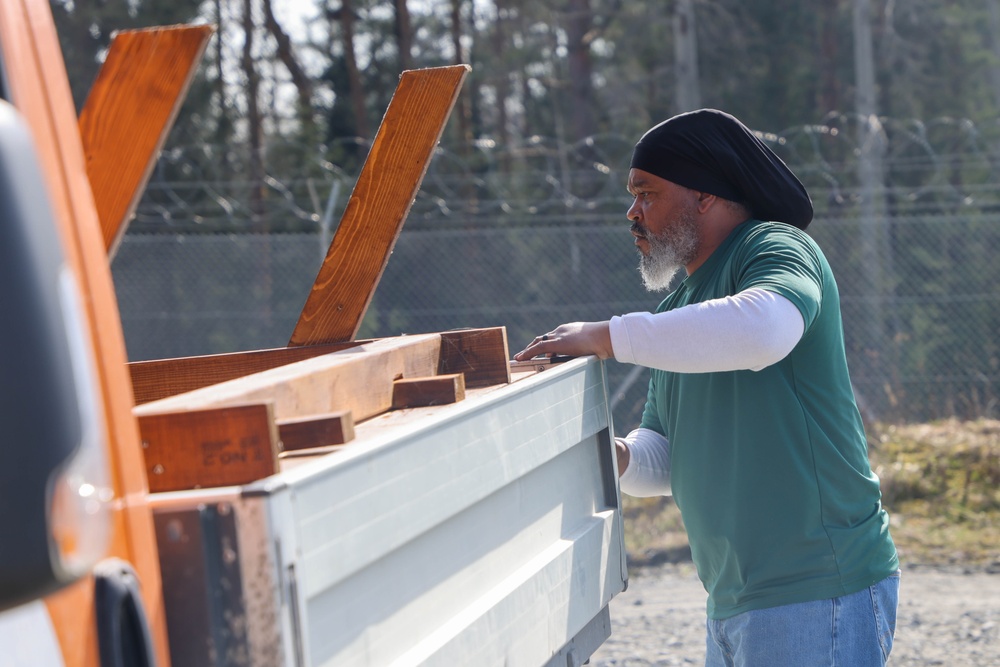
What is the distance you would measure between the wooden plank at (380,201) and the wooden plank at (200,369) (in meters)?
0.10

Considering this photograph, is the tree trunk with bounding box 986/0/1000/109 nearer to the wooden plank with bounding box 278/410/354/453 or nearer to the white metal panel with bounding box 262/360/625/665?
the white metal panel with bounding box 262/360/625/665

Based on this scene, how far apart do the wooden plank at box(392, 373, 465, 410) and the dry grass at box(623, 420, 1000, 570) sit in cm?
496

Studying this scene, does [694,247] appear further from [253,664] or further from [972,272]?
[972,272]

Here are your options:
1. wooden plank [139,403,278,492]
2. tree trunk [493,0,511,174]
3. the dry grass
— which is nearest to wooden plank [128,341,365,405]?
wooden plank [139,403,278,492]

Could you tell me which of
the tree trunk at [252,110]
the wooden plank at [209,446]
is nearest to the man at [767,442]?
the wooden plank at [209,446]

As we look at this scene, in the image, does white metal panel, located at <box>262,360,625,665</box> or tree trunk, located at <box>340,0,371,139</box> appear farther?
tree trunk, located at <box>340,0,371,139</box>

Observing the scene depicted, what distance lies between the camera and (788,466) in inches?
100

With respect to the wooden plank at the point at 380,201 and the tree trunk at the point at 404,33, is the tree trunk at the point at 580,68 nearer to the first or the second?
the tree trunk at the point at 404,33

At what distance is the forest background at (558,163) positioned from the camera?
9438 mm

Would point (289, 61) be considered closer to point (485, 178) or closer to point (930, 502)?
point (485, 178)

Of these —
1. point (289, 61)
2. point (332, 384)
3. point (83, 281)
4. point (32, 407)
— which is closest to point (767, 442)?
point (332, 384)

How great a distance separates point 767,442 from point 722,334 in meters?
0.39

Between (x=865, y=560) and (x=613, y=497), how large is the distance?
592 millimetres

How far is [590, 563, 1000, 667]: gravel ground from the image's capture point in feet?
16.9
